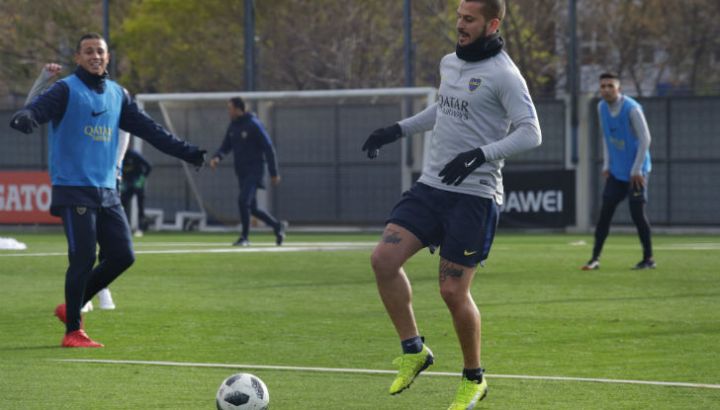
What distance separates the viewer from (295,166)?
29.0 metres

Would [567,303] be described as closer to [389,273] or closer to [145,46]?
[389,273]

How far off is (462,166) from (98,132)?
3773mm

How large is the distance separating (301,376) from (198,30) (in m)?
33.2

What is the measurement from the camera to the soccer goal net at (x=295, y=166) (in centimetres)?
2823

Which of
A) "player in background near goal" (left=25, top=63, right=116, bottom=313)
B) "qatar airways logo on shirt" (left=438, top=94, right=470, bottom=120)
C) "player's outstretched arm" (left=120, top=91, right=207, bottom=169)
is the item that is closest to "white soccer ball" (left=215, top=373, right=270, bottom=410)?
"qatar airways logo on shirt" (left=438, top=94, right=470, bottom=120)

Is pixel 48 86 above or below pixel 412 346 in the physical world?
above

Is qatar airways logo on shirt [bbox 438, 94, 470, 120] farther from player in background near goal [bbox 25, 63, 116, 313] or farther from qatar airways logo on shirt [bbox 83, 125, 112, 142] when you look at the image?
player in background near goal [bbox 25, 63, 116, 313]

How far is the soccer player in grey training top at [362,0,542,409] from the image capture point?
734cm

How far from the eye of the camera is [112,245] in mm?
10125

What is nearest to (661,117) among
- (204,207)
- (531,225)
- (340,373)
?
(531,225)

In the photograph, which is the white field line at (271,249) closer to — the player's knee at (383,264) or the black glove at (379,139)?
the black glove at (379,139)

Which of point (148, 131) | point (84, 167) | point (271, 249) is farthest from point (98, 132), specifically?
point (271, 249)

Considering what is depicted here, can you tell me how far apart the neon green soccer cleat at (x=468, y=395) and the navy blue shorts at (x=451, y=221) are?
61 centimetres

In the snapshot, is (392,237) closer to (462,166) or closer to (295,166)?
(462,166)
